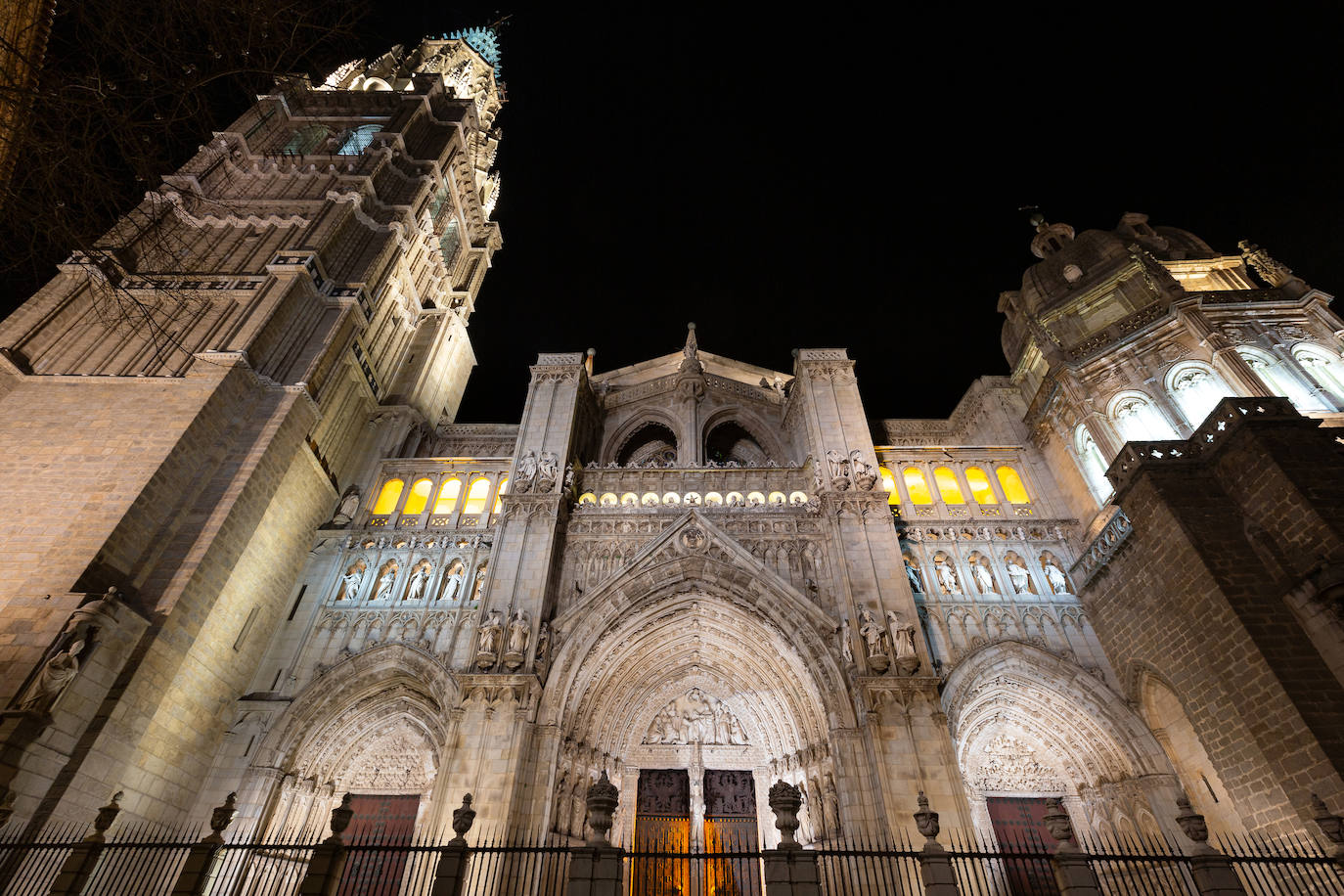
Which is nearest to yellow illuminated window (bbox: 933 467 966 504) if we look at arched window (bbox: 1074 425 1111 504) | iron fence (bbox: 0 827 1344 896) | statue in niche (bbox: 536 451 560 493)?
arched window (bbox: 1074 425 1111 504)

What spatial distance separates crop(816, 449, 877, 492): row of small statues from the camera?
17.6 m

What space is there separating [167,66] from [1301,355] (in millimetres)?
24432

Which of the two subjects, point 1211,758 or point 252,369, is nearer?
point 1211,758

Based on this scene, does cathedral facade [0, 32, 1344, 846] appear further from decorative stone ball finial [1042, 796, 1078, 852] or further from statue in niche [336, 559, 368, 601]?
decorative stone ball finial [1042, 796, 1078, 852]

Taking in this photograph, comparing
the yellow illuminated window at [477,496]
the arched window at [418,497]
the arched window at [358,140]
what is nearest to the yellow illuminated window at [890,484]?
the yellow illuminated window at [477,496]

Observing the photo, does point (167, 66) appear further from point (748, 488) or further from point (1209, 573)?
point (1209, 573)

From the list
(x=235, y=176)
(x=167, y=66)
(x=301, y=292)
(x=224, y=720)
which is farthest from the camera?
(x=235, y=176)

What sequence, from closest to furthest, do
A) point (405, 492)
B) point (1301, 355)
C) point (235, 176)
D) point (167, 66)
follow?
1. point (167, 66)
2. point (1301, 355)
3. point (405, 492)
4. point (235, 176)

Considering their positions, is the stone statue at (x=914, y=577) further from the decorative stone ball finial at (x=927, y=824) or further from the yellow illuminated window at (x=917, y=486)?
the decorative stone ball finial at (x=927, y=824)

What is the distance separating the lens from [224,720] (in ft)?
48.8

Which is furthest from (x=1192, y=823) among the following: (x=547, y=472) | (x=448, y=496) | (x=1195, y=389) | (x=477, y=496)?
(x=448, y=496)

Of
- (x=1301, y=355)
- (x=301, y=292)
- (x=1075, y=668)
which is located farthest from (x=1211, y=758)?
(x=301, y=292)

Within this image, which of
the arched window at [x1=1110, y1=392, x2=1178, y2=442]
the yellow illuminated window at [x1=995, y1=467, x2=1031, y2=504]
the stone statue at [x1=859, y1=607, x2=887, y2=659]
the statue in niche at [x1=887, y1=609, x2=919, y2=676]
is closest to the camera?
the statue in niche at [x1=887, y1=609, x2=919, y2=676]

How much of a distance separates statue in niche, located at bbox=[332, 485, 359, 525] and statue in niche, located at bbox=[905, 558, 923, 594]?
1655 centimetres
